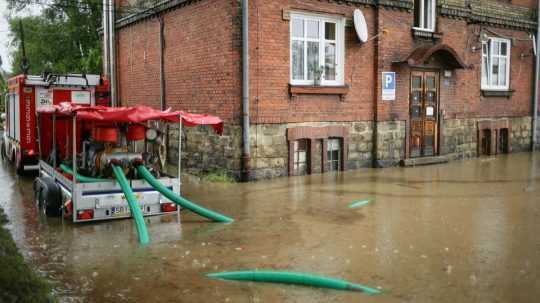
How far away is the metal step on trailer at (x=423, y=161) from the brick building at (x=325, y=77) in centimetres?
12

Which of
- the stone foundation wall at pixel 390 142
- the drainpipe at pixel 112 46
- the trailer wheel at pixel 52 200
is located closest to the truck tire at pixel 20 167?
the trailer wheel at pixel 52 200

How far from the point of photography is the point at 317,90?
14414 mm

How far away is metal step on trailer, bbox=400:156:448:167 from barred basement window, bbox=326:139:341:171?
216 centimetres

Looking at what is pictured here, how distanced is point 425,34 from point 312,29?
3.97 m

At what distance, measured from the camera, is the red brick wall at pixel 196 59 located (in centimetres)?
1338

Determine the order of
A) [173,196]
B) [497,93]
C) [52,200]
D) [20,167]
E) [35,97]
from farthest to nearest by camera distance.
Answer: [497,93]
[20,167]
[35,97]
[52,200]
[173,196]

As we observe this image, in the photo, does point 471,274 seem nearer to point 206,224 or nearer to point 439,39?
point 206,224

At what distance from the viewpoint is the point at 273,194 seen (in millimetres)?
11805

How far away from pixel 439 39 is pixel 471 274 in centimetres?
1212

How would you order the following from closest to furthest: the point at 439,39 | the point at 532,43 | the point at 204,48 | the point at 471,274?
the point at 471,274
the point at 204,48
the point at 439,39
the point at 532,43

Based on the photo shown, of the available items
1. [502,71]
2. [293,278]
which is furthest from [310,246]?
[502,71]

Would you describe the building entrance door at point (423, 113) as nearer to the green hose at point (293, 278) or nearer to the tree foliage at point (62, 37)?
the green hose at point (293, 278)

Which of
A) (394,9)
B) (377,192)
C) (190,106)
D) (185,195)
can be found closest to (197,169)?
(190,106)

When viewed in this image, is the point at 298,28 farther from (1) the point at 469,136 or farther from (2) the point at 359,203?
(1) the point at 469,136
